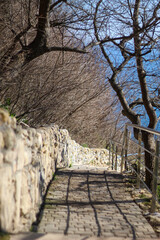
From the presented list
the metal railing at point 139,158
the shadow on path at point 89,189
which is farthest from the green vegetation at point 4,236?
the metal railing at point 139,158

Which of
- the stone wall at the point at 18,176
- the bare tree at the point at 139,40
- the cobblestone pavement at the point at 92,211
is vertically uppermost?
the bare tree at the point at 139,40

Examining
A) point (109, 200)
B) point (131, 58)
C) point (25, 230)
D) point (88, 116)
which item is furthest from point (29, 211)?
point (88, 116)

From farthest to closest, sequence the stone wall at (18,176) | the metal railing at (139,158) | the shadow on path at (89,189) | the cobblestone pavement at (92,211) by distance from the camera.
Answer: the metal railing at (139,158) → the shadow on path at (89,189) → the cobblestone pavement at (92,211) → the stone wall at (18,176)

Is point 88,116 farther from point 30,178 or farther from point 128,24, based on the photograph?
point 30,178

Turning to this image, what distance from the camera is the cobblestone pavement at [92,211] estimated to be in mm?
3268

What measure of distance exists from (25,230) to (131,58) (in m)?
7.36

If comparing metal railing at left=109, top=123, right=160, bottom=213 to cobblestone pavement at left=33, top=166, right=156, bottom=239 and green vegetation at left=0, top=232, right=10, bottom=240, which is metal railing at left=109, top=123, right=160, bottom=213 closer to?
cobblestone pavement at left=33, top=166, right=156, bottom=239

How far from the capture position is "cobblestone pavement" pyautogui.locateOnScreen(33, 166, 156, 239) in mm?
3268

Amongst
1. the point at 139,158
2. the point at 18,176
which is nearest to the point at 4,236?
the point at 18,176

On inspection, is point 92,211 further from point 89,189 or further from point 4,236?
point 4,236

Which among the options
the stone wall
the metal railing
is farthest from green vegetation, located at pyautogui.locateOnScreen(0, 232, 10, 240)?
the metal railing

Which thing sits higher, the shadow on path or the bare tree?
the bare tree

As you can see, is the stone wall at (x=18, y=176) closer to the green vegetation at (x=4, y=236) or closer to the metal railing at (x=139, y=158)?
the green vegetation at (x=4, y=236)

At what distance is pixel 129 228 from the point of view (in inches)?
133
